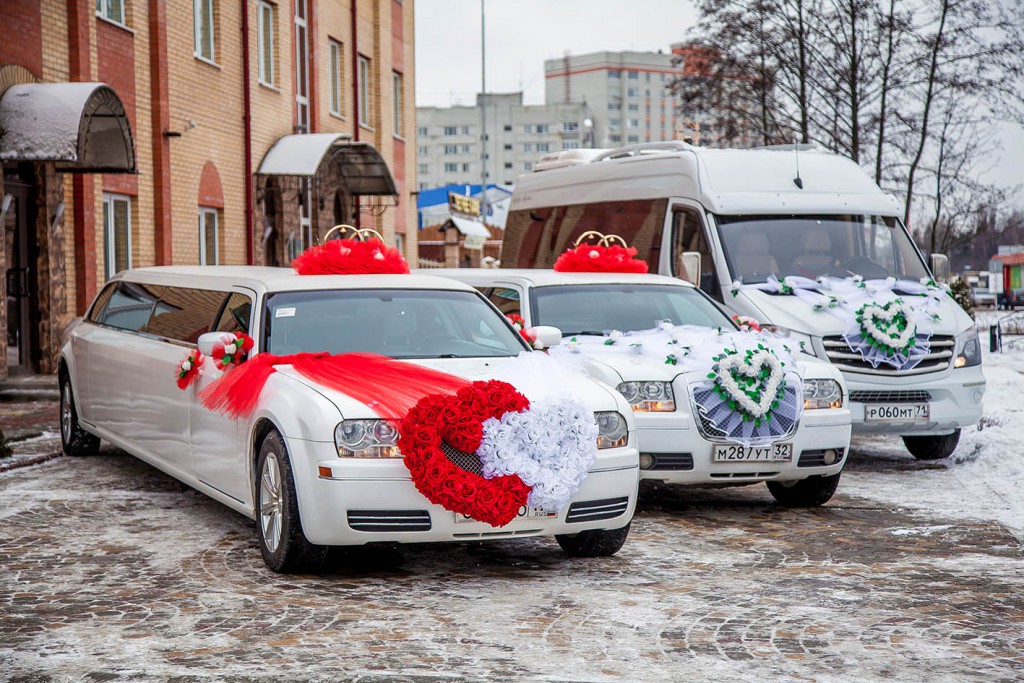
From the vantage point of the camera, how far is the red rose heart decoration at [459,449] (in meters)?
6.44

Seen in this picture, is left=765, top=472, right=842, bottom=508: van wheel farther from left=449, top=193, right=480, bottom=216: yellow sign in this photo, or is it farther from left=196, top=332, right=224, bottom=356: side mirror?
left=449, top=193, right=480, bottom=216: yellow sign

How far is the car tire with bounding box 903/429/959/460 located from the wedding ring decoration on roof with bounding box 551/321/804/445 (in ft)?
10.5

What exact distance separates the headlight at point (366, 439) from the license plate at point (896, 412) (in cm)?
528

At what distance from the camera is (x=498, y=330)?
323 inches

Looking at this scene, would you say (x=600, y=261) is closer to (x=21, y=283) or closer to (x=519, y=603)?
(x=519, y=603)

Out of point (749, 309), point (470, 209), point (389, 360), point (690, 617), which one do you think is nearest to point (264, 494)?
point (389, 360)

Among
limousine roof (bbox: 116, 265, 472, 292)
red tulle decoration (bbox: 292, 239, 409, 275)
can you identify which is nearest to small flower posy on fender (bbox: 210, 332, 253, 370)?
limousine roof (bbox: 116, 265, 472, 292)

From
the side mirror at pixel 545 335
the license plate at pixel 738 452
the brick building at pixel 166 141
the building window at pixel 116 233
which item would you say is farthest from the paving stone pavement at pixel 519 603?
the building window at pixel 116 233

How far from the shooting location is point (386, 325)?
788 centimetres

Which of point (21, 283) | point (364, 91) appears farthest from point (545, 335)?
point (364, 91)

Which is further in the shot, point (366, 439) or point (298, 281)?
point (298, 281)

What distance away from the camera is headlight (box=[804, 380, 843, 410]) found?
892cm

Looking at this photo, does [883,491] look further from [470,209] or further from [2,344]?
[470,209]

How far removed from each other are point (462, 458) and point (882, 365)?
5.31m
